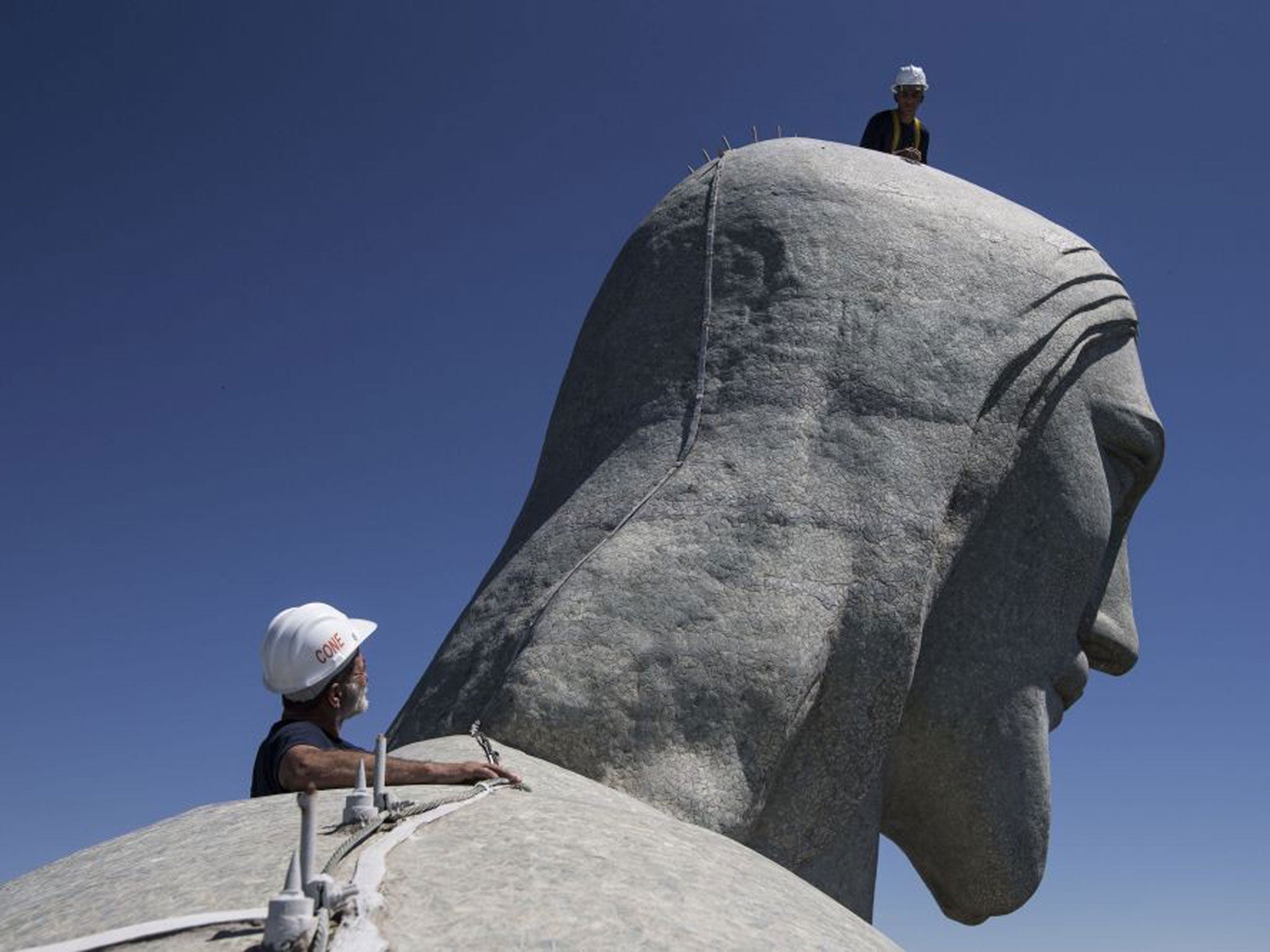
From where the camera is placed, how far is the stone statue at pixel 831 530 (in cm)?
501

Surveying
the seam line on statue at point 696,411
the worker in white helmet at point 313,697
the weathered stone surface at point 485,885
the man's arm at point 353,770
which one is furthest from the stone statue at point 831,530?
the weathered stone surface at point 485,885

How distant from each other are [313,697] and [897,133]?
516 cm

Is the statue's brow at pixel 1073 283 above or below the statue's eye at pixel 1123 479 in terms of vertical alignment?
above

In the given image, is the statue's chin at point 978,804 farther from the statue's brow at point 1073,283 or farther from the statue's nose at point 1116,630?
the statue's brow at point 1073,283

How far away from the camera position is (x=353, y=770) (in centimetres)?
384

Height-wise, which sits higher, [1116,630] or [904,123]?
[904,123]

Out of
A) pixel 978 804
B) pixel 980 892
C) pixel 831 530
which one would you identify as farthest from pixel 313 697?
pixel 980 892

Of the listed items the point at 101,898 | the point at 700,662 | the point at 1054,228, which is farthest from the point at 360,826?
the point at 1054,228

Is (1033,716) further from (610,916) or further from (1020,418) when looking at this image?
(610,916)

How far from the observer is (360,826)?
320 cm

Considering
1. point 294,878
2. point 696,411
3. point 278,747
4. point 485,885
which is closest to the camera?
point 294,878

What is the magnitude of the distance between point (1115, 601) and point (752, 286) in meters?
2.42

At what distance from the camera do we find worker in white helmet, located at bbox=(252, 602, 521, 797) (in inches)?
153

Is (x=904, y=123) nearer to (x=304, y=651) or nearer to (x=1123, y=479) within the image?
(x=1123, y=479)
